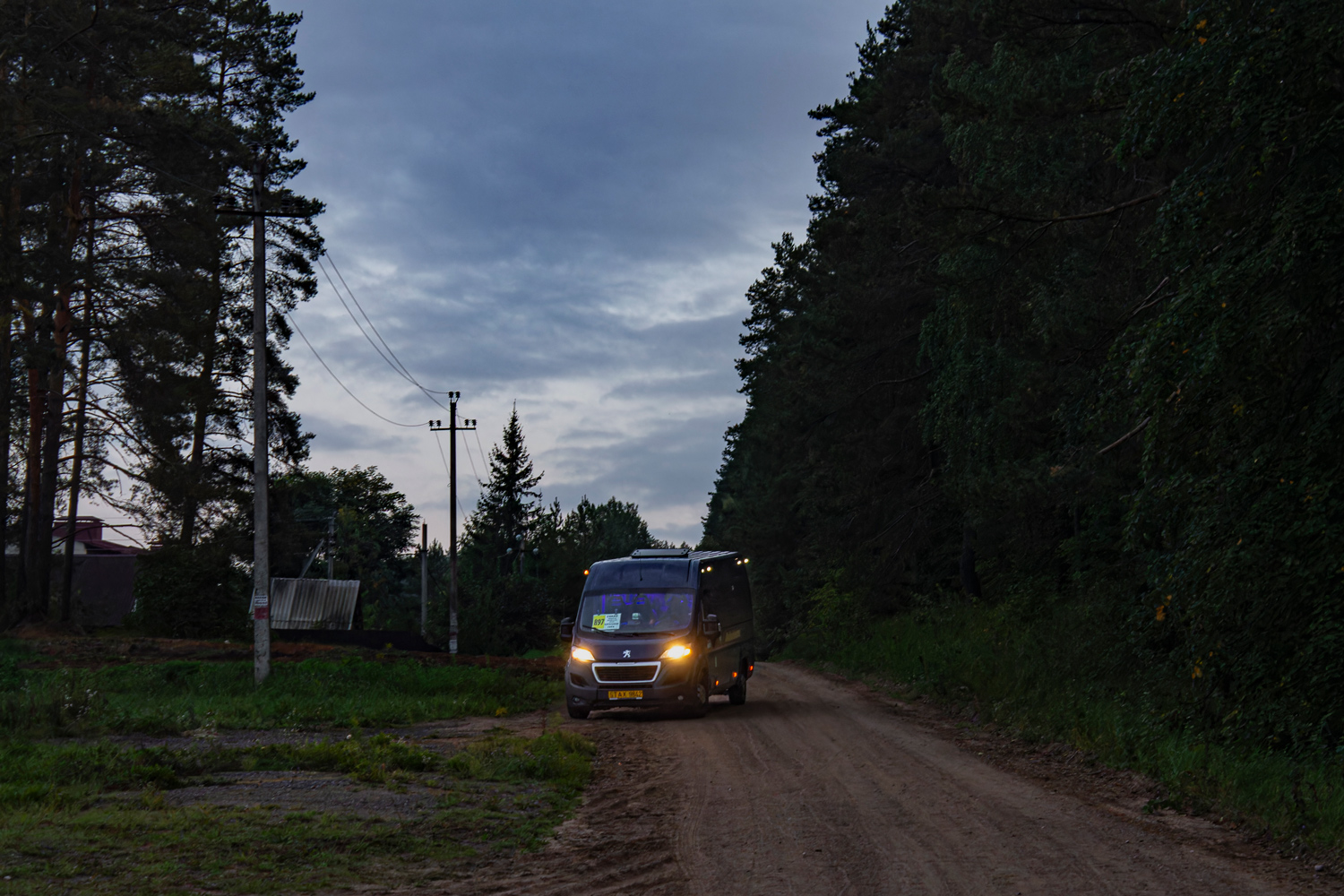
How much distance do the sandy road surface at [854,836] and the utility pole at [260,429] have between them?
11.9m

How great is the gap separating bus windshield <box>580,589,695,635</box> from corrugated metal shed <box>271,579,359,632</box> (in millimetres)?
44385

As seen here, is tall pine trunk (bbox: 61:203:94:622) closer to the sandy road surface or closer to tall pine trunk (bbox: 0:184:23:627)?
tall pine trunk (bbox: 0:184:23:627)

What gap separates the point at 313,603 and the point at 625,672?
47700mm

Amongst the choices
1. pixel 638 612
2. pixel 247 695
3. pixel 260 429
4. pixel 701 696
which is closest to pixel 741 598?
pixel 638 612

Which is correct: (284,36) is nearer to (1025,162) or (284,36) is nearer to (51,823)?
(1025,162)

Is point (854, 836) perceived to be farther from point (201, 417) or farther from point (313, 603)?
point (313, 603)

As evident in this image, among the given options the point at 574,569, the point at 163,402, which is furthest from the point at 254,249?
the point at 574,569

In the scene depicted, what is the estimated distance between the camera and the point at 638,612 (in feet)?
59.7

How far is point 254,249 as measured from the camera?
2433cm

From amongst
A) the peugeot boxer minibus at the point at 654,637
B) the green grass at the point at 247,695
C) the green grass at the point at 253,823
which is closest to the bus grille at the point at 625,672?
the peugeot boxer minibus at the point at 654,637

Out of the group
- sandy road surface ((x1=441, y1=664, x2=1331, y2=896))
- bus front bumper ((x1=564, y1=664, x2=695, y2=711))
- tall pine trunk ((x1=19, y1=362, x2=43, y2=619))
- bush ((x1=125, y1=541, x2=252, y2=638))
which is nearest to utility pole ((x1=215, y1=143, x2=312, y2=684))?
bus front bumper ((x1=564, y1=664, x2=695, y2=711))

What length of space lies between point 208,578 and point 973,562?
25.0 m

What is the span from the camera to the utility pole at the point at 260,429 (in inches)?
875

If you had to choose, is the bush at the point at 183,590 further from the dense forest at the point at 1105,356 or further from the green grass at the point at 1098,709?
the green grass at the point at 1098,709
